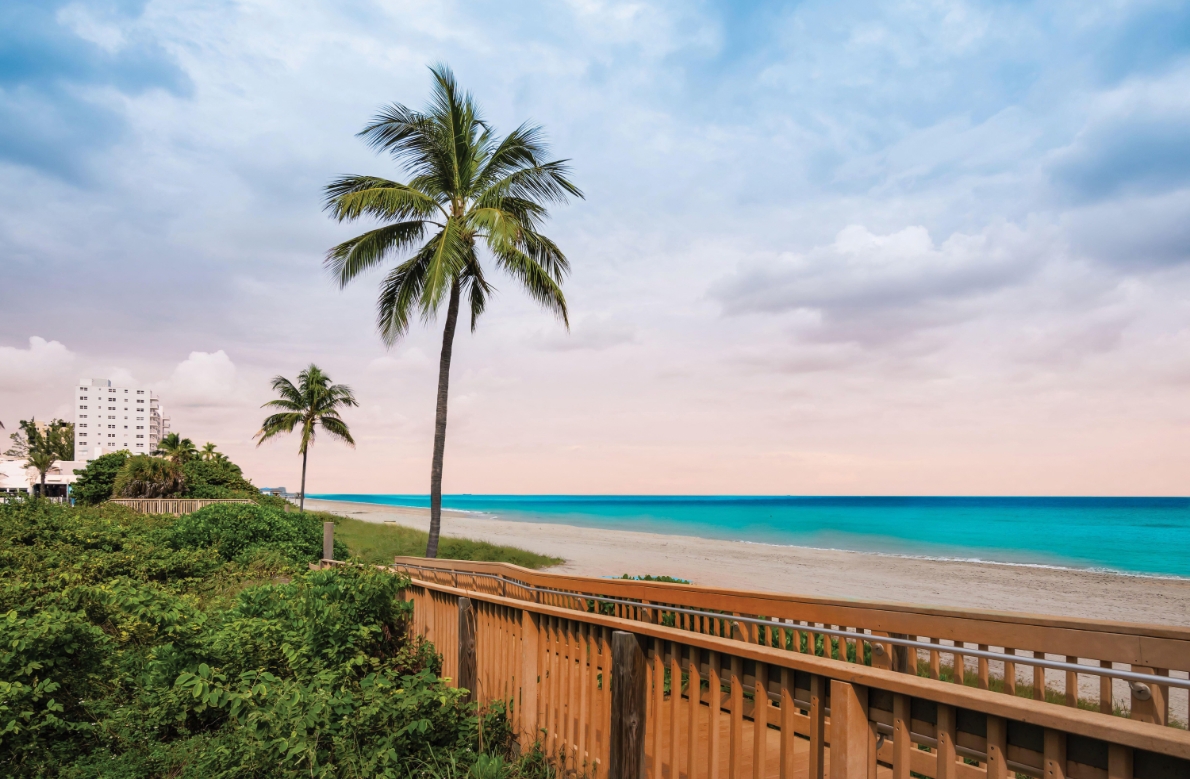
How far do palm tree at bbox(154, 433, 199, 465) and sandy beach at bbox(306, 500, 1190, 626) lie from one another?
1708 cm

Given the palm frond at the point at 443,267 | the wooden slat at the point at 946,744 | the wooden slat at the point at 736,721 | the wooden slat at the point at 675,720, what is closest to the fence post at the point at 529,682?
the wooden slat at the point at 675,720

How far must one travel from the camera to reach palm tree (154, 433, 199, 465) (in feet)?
106

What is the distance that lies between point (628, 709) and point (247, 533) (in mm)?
14832

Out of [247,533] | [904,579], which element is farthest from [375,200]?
[904,579]

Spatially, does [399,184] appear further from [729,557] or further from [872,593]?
[729,557]

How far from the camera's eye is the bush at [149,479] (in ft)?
94.7

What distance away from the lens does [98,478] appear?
32844 millimetres

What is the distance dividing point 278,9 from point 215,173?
4435 millimetres

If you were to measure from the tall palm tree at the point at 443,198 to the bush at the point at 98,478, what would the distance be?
24657mm

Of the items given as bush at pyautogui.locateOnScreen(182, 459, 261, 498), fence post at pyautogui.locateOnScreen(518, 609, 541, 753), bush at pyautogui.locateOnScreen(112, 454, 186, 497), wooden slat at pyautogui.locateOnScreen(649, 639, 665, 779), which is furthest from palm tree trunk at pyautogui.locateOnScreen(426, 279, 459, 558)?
bush at pyautogui.locateOnScreen(112, 454, 186, 497)

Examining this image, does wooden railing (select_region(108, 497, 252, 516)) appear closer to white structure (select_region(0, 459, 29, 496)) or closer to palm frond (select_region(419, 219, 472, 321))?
palm frond (select_region(419, 219, 472, 321))

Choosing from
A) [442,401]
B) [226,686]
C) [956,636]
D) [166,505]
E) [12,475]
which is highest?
[442,401]

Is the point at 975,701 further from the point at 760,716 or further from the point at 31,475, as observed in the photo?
the point at 31,475

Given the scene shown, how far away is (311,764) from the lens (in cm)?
358
